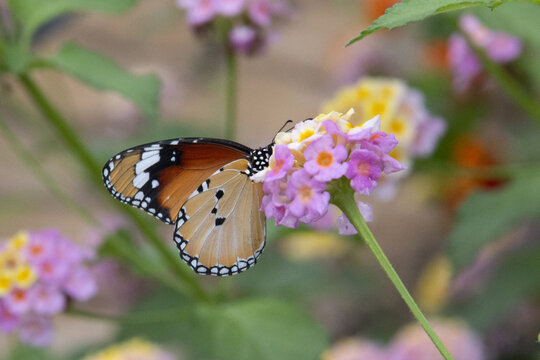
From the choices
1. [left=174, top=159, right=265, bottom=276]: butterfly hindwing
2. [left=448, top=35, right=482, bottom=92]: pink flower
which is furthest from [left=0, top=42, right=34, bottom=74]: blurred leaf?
[left=448, top=35, right=482, bottom=92]: pink flower

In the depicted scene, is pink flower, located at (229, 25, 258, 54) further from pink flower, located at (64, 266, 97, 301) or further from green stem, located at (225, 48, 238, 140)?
pink flower, located at (64, 266, 97, 301)

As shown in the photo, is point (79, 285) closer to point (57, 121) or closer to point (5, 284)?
point (5, 284)

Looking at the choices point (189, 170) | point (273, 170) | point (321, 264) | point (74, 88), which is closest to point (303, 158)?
point (273, 170)

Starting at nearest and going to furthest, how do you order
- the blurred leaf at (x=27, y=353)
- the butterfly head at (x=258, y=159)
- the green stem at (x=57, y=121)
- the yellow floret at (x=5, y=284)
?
1. the butterfly head at (x=258, y=159)
2. the yellow floret at (x=5, y=284)
3. the green stem at (x=57, y=121)
4. the blurred leaf at (x=27, y=353)

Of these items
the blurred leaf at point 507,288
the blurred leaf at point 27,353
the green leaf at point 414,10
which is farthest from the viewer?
the blurred leaf at point 27,353

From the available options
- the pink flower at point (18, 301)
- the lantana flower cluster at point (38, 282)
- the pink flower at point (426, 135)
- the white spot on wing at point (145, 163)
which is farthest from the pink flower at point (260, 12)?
the pink flower at point (18, 301)

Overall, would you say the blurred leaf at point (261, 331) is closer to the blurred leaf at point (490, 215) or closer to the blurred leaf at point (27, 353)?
the blurred leaf at point (490, 215)

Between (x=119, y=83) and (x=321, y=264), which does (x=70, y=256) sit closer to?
(x=119, y=83)

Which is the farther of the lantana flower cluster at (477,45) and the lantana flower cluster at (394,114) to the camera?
the lantana flower cluster at (477,45)
